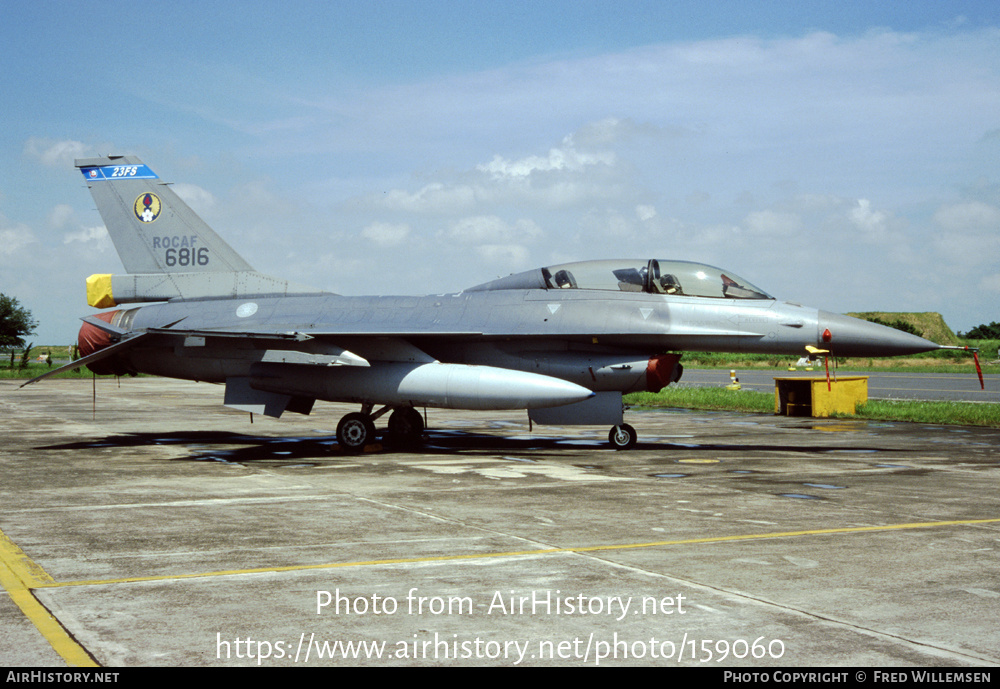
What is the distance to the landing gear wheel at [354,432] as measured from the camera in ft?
47.5

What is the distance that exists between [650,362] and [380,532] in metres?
7.25

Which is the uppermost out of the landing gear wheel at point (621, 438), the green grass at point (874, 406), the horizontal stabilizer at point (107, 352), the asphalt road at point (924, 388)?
the horizontal stabilizer at point (107, 352)

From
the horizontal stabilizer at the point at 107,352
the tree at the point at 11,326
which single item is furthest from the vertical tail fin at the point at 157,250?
the tree at the point at 11,326

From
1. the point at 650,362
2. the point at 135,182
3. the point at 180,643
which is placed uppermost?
the point at 135,182

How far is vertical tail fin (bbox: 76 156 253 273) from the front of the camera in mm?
16547

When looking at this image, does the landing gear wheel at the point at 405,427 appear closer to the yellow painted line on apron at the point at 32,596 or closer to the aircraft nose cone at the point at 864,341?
the aircraft nose cone at the point at 864,341

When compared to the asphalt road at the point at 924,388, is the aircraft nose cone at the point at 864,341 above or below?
above

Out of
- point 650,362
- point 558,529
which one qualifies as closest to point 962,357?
point 650,362

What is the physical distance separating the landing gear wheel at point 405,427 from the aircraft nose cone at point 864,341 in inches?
Result: 275

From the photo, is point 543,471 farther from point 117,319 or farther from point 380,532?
point 117,319

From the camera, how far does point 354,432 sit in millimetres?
14547

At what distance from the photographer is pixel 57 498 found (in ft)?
31.5

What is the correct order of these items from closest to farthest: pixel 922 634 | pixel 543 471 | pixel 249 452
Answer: pixel 922 634, pixel 543 471, pixel 249 452

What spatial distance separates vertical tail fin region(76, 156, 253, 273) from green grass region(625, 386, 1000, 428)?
1400 cm
